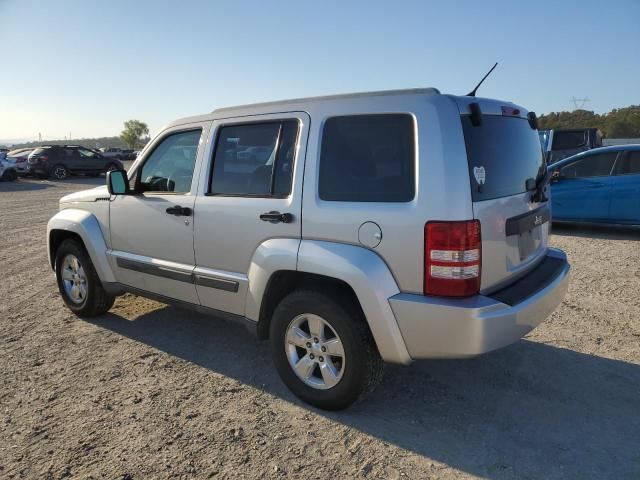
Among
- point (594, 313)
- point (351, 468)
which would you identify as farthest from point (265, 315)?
point (594, 313)

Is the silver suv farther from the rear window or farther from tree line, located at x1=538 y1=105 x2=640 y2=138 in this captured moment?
tree line, located at x1=538 y1=105 x2=640 y2=138

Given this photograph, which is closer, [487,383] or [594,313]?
[487,383]

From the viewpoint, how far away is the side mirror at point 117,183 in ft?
13.1

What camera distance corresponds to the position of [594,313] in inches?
187

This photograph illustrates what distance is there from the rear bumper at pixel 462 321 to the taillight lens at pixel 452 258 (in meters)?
0.07

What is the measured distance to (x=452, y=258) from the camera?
2543mm

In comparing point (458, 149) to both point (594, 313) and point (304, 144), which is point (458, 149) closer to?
point (304, 144)

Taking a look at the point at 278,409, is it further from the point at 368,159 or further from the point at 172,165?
the point at 172,165

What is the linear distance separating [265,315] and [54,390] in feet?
5.28

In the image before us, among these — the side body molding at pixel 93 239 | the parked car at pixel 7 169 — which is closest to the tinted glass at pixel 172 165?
the side body molding at pixel 93 239

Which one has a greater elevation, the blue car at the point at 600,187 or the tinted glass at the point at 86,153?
the tinted glass at the point at 86,153

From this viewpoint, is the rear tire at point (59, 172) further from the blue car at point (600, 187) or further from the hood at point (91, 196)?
the blue car at point (600, 187)

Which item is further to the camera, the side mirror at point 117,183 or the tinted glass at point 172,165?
the side mirror at point 117,183

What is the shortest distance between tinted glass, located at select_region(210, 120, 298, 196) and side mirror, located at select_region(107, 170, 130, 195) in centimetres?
97
